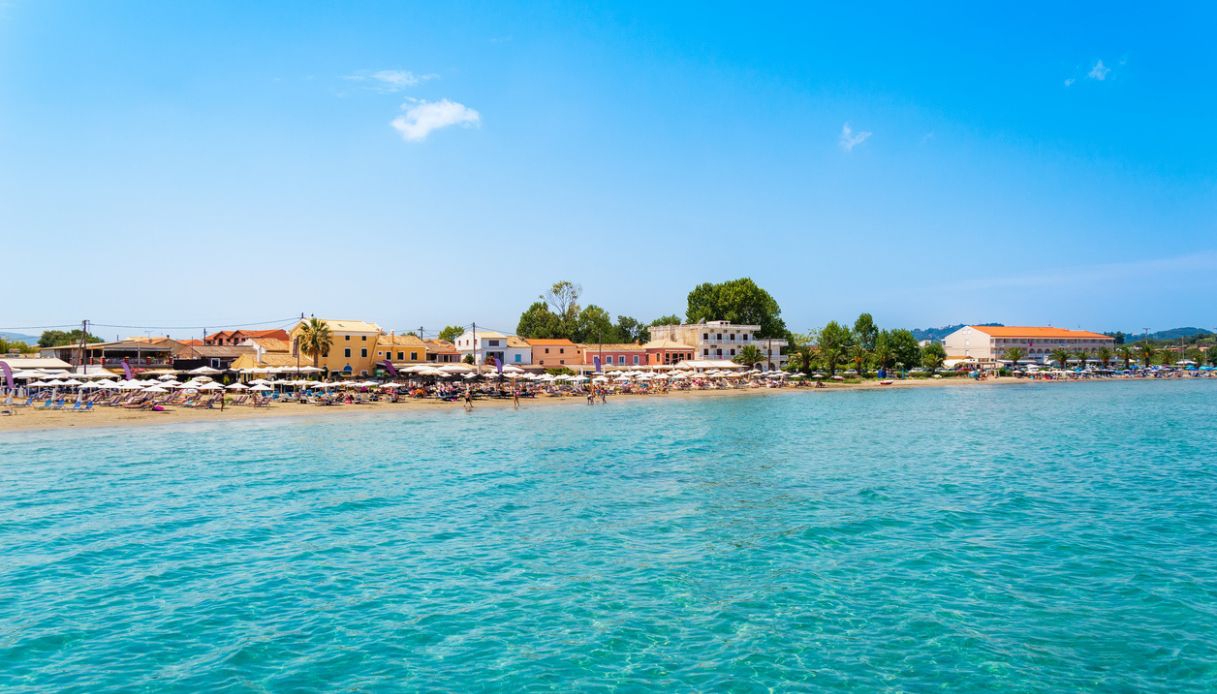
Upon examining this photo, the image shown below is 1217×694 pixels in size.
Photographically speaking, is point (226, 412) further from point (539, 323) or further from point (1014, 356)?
point (1014, 356)

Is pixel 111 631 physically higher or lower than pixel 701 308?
lower

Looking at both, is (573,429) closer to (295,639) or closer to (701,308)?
(295,639)

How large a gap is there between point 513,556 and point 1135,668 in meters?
11.0

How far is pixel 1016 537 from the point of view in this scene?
17000 mm

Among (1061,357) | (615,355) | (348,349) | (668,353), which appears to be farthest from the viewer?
(1061,357)

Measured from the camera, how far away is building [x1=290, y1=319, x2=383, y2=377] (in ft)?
230

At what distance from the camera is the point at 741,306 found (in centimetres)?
10600

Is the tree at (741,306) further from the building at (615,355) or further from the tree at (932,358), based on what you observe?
the tree at (932,358)

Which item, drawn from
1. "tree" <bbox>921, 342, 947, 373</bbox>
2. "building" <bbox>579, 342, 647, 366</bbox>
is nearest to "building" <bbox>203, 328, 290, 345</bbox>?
"building" <bbox>579, 342, 647, 366</bbox>

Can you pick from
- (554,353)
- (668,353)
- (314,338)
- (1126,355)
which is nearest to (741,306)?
(668,353)

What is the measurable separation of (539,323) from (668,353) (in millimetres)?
22436

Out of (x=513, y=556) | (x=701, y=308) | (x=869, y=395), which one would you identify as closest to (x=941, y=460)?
(x=513, y=556)

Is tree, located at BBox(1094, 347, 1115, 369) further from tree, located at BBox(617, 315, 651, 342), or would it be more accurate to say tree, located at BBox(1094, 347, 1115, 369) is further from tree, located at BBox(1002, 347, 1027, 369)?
tree, located at BBox(617, 315, 651, 342)

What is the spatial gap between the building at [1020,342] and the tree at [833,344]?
44.4 meters
